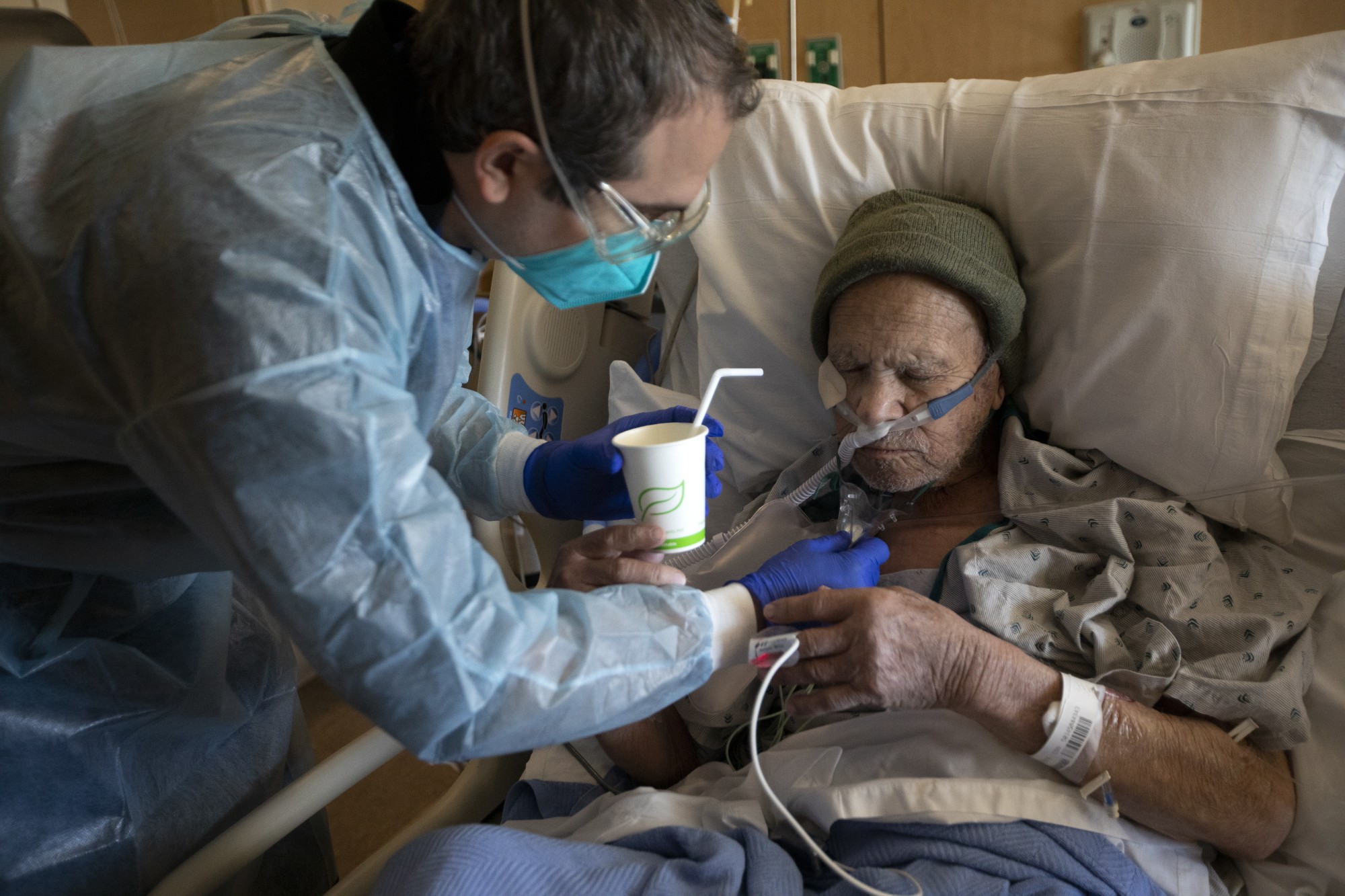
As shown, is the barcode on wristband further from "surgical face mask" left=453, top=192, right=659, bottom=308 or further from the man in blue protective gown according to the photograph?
"surgical face mask" left=453, top=192, right=659, bottom=308

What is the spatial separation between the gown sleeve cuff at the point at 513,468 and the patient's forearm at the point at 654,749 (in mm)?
420

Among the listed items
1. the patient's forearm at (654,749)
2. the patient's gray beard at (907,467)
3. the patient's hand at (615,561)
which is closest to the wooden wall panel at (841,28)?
the patient's gray beard at (907,467)

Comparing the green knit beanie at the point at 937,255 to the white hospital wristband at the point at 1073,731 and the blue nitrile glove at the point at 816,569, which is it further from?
the white hospital wristband at the point at 1073,731

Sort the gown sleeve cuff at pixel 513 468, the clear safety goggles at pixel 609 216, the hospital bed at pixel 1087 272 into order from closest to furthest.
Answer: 1. the clear safety goggles at pixel 609 216
2. the hospital bed at pixel 1087 272
3. the gown sleeve cuff at pixel 513 468

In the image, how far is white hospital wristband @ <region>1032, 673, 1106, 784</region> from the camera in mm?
1252

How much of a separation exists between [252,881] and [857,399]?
1.27 meters

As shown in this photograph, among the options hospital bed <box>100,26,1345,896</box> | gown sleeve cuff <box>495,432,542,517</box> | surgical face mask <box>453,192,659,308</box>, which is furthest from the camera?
gown sleeve cuff <box>495,432,542,517</box>

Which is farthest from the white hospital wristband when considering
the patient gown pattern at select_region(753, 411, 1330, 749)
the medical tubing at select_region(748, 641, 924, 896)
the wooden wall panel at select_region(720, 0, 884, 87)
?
the wooden wall panel at select_region(720, 0, 884, 87)

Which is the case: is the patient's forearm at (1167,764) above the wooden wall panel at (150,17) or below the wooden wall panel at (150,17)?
below

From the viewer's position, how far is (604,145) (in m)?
0.98

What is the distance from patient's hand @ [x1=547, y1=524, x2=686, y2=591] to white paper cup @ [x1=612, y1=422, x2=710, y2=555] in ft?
0.08

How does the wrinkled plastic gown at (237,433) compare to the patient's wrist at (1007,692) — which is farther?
the patient's wrist at (1007,692)

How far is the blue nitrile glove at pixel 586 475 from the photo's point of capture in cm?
150

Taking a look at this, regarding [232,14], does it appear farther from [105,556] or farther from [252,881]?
[252,881]
